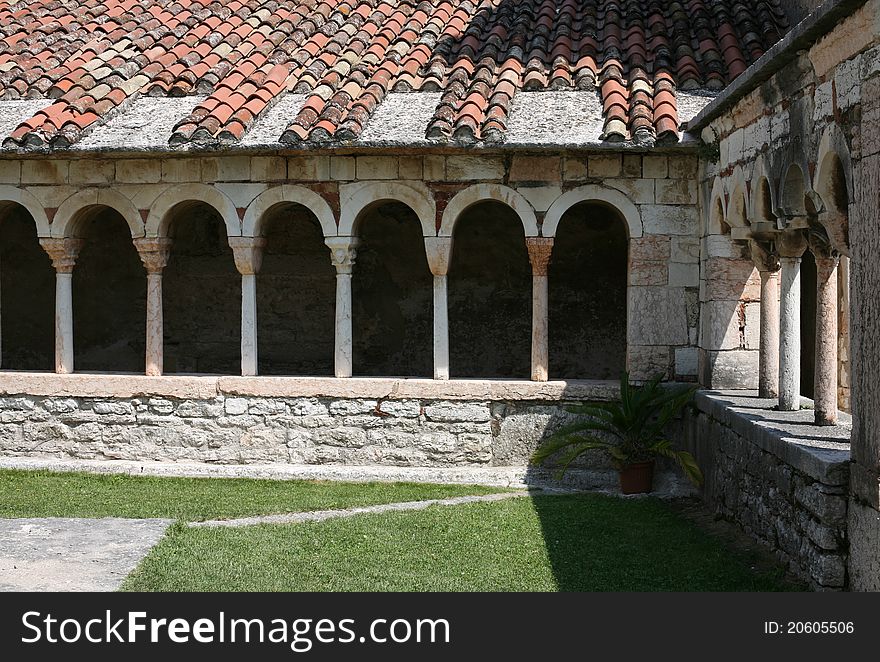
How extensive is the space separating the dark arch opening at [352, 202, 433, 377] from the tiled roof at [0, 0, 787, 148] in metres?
2.27

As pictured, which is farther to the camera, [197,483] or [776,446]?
[197,483]

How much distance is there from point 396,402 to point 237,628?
5.07 metres

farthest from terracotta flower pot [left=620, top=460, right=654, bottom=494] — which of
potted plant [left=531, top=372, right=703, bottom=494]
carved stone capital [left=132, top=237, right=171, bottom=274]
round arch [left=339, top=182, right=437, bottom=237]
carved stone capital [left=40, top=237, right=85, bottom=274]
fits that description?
carved stone capital [left=40, top=237, right=85, bottom=274]

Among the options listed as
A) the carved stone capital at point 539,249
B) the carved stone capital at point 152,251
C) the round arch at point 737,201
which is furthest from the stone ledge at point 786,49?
the carved stone capital at point 152,251

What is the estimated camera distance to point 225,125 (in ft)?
31.0

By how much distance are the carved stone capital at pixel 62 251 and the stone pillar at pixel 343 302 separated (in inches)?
90.7

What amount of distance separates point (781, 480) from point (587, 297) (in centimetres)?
616

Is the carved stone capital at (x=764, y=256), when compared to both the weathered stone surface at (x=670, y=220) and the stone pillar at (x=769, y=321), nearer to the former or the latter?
the stone pillar at (x=769, y=321)

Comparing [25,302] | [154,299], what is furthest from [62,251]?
[25,302]

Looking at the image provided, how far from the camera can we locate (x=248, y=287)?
9.94 meters

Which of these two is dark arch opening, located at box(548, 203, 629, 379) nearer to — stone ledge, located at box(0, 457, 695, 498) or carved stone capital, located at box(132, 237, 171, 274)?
stone ledge, located at box(0, 457, 695, 498)

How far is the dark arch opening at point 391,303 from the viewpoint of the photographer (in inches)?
499

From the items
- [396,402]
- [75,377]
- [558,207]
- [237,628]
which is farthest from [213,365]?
[237,628]

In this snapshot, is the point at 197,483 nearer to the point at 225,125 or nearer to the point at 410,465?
the point at 410,465
